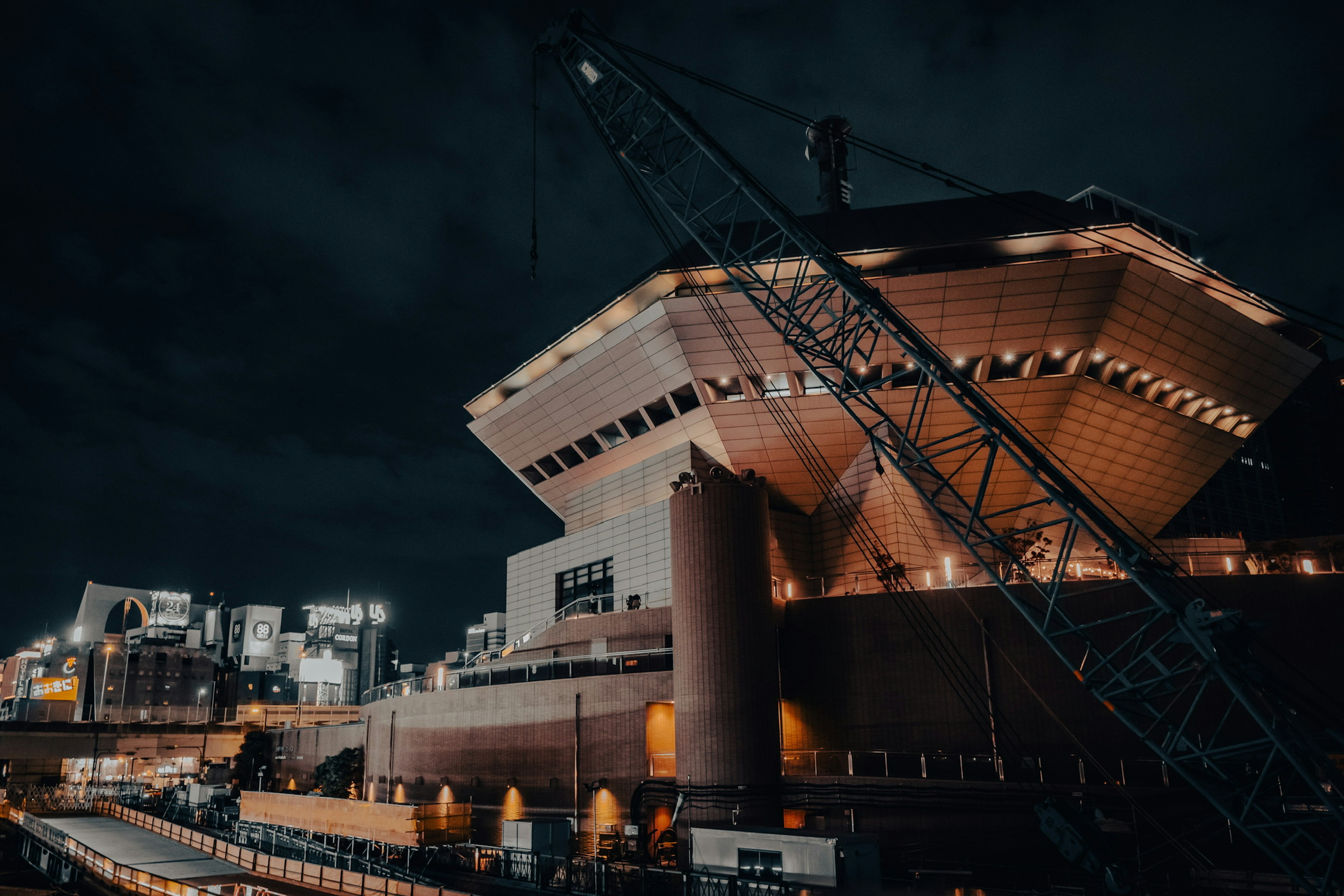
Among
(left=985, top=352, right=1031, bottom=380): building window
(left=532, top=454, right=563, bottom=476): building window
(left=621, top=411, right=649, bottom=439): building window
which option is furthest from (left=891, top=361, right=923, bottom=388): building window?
(left=532, top=454, right=563, bottom=476): building window

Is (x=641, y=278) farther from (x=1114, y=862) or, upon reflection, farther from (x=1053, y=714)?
(x=1114, y=862)

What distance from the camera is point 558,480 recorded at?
6238 centimetres

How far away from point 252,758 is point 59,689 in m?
25.8

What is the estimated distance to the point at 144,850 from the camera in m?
37.9

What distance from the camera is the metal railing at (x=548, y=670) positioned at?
1539 inches

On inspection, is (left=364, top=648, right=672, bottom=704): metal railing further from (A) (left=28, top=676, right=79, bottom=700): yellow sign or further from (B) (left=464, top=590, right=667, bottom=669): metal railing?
(A) (left=28, top=676, right=79, bottom=700): yellow sign

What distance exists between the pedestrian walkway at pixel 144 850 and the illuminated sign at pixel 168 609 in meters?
135

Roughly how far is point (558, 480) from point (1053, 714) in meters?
37.9

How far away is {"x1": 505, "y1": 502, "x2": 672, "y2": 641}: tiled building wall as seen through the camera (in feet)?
166

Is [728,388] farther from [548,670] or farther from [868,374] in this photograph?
[548,670]

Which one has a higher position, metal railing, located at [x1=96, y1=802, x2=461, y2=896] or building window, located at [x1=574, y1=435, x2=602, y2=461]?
building window, located at [x1=574, y1=435, x2=602, y2=461]

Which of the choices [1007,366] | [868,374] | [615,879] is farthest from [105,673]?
[1007,366]

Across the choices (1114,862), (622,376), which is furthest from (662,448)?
(1114,862)

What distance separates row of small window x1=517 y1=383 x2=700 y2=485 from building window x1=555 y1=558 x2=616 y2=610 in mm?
7391
